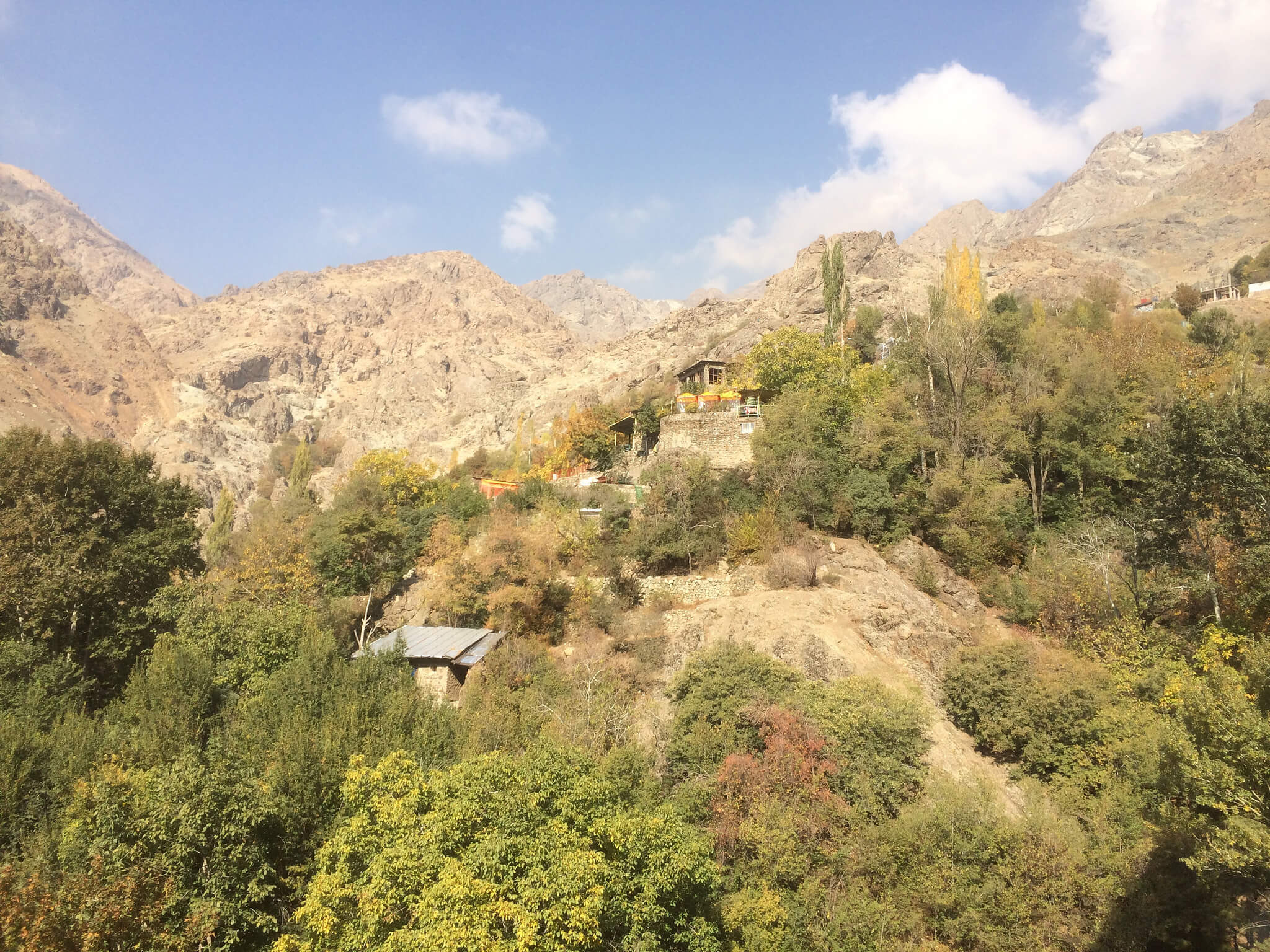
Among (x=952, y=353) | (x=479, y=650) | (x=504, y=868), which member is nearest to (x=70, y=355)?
(x=479, y=650)

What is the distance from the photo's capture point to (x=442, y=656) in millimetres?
19906

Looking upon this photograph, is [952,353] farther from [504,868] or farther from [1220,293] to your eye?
[1220,293]

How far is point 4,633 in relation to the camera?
19625 mm

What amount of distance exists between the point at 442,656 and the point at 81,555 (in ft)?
37.5

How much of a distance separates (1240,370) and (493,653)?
26.7 meters

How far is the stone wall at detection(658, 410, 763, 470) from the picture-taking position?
28.3 m

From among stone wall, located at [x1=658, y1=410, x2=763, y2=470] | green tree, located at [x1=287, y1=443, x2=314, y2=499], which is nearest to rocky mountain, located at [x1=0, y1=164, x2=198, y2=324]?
green tree, located at [x1=287, y1=443, x2=314, y2=499]

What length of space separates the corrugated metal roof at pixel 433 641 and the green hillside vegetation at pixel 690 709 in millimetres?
927

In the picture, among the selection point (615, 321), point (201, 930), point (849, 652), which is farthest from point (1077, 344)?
point (615, 321)

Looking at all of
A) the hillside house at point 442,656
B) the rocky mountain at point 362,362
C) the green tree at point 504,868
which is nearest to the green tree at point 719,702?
the green tree at point 504,868

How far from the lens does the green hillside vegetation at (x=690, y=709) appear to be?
Result: 10.3 meters

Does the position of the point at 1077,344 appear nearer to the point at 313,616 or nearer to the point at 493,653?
the point at 493,653

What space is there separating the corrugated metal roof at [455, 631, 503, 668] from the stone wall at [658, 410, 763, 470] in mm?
10914

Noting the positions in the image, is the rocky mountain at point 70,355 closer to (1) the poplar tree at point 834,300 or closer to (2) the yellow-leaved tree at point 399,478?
(2) the yellow-leaved tree at point 399,478
